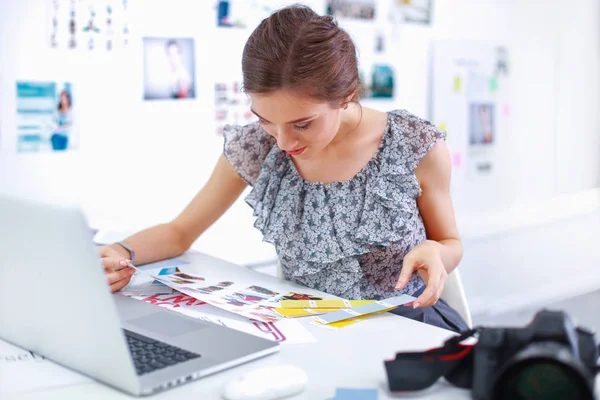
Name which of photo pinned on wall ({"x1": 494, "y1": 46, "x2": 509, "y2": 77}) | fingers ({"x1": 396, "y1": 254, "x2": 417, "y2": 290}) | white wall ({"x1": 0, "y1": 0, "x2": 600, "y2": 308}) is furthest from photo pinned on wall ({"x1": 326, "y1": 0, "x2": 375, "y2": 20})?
fingers ({"x1": 396, "y1": 254, "x2": 417, "y2": 290})

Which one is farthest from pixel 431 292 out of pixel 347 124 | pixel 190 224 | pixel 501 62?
pixel 501 62

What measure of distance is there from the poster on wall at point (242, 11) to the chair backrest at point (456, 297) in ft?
3.76

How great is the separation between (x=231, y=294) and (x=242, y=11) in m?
1.26

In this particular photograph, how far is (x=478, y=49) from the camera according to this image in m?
3.09

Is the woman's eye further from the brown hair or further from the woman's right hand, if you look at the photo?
the woman's right hand

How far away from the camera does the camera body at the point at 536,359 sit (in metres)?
0.71

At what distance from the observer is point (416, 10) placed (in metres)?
2.83

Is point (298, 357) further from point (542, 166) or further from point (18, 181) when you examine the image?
point (542, 166)

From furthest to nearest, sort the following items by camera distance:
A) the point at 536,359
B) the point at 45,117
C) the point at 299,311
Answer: the point at 45,117
the point at 299,311
the point at 536,359

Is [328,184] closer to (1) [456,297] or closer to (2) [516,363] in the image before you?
(1) [456,297]

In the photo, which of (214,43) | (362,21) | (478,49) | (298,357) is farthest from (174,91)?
(478,49)

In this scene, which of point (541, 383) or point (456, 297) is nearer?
point (541, 383)

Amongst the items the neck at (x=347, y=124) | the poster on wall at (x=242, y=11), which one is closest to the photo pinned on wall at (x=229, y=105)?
the poster on wall at (x=242, y=11)

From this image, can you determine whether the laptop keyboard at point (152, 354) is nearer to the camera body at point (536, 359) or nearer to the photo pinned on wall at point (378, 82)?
the camera body at point (536, 359)
